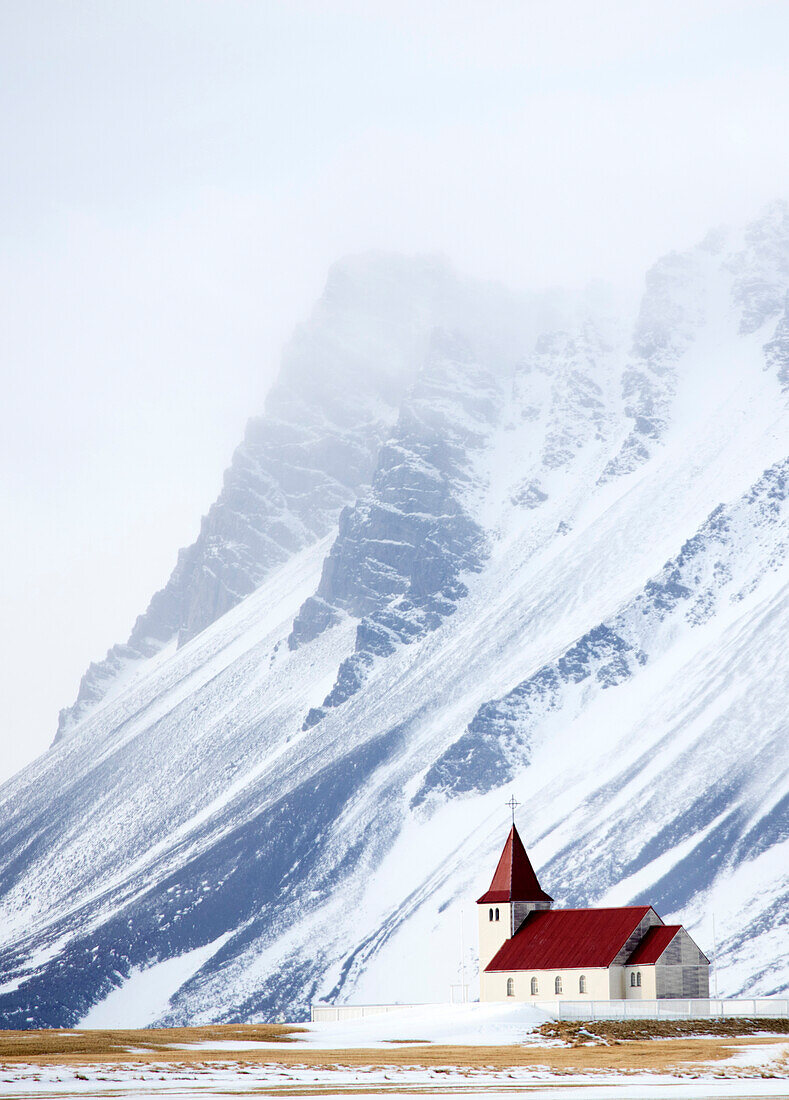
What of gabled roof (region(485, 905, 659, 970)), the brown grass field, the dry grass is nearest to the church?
gabled roof (region(485, 905, 659, 970))

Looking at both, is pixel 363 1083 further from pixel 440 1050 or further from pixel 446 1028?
pixel 446 1028

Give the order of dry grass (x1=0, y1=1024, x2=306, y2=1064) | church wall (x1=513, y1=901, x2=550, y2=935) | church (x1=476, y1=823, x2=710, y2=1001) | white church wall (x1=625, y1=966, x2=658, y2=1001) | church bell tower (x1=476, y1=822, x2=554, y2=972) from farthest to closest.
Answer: church bell tower (x1=476, y1=822, x2=554, y2=972) → church wall (x1=513, y1=901, x2=550, y2=935) → church (x1=476, y1=823, x2=710, y2=1001) → white church wall (x1=625, y1=966, x2=658, y2=1001) → dry grass (x1=0, y1=1024, x2=306, y2=1064)

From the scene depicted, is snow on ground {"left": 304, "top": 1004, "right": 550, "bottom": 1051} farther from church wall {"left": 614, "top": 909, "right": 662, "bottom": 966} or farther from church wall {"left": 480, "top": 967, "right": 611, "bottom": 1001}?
church wall {"left": 614, "top": 909, "right": 662, "bottom": 966}

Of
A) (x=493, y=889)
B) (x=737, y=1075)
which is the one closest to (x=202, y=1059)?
(x=737, y=1075)

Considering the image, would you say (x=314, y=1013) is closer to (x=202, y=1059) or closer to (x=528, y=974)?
(x=528, y=974)

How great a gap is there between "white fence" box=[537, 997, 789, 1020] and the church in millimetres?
6310

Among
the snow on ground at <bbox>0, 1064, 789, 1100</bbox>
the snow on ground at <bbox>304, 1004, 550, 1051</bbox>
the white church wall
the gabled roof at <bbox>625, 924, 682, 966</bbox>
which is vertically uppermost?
the gabled roof at <bbox>625, 924, 682, 966</bbox>

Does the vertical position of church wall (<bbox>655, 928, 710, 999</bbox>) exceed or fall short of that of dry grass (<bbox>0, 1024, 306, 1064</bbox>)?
it exceeds it

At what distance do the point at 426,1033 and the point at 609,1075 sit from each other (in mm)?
23078

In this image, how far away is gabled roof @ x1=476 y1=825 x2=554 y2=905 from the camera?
104 m

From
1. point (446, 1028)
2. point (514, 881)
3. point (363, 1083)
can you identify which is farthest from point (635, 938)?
point (363, 1083)

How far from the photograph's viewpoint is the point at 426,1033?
7800 centimetres

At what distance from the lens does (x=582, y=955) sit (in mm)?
95000

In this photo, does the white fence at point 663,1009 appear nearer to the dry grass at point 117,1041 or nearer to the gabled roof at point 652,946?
the gabled roof at point 652,946
